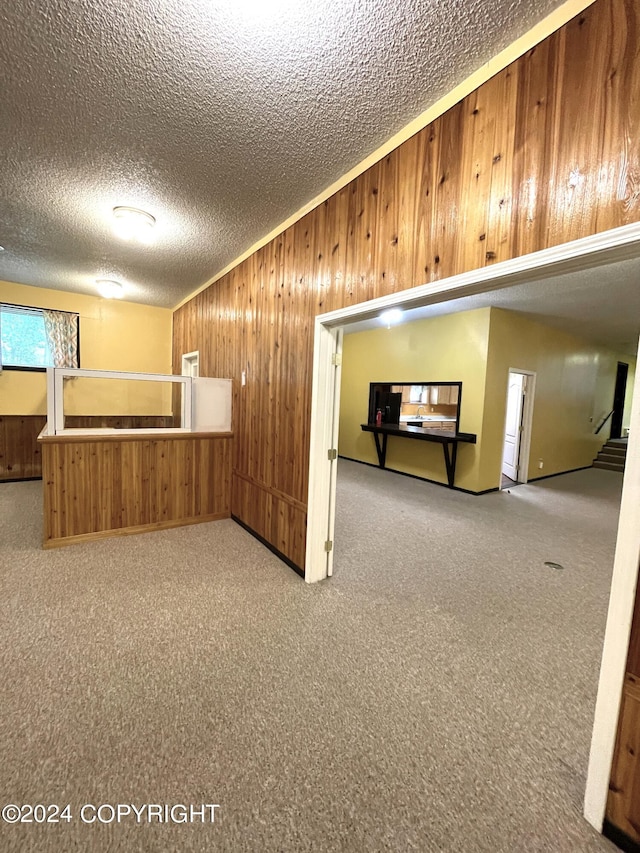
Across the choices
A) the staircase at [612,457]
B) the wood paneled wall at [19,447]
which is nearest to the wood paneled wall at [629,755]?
the wood paneled wall at [19,447]

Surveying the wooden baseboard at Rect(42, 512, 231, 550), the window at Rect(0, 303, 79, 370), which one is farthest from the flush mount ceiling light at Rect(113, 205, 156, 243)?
the window at Rect(0, 303, 79, 370)

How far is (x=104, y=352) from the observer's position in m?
5.62

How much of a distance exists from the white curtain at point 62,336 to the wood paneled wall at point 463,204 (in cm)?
382

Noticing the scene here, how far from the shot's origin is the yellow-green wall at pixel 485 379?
5.14m

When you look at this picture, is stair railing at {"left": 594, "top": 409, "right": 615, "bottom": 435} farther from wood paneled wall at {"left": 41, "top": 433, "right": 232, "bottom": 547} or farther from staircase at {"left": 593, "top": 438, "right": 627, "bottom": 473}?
wood paneled wall at {"left": 41, "top": 433, "right": 232, "bottom": 547}

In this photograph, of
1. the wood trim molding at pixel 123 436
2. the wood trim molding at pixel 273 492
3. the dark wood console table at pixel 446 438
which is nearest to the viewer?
the wood trim molding at pixel 273 492

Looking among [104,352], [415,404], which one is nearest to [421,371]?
[415,404]

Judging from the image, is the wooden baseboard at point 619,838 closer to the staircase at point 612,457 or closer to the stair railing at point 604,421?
the staircase at point 612,457

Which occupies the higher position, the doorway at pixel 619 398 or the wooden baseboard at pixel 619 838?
the doorway at pixel 619 398

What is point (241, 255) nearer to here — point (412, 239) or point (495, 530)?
point (412, 239)

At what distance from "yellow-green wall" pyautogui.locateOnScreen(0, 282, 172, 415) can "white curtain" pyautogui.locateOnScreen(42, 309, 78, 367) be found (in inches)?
4.1

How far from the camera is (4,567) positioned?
263 cm

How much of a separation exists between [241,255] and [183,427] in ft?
6.41

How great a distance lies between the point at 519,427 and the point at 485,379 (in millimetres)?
1759
